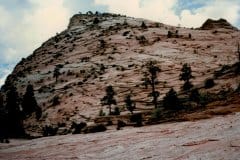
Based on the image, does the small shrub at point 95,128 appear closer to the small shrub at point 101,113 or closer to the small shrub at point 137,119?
the small shrub at point 137,119

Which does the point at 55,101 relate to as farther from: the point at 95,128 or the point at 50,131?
the point at 95,128

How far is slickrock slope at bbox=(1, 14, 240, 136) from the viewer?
89.4 m

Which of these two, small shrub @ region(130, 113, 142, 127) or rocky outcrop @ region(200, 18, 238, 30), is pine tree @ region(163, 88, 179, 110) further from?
rocky outcrop @ region(200, 18, 238, 30)

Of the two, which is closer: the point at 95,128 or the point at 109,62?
the point at 95,128

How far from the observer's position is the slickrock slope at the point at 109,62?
293 feet

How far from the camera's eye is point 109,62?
10944cm

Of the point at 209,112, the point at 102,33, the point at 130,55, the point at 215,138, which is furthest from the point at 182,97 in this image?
the point at 102,33

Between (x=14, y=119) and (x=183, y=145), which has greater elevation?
(x=14, y=119)

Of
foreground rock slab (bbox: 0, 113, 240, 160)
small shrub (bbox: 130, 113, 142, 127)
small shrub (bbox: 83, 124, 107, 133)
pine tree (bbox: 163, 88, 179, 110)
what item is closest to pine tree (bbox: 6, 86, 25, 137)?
small shrub (bbox: 83, 124, 107, 133)

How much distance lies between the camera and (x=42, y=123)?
88.1m

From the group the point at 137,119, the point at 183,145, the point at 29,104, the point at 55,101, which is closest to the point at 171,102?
the point at 137,119

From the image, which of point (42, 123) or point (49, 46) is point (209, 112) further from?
point (49, 46)

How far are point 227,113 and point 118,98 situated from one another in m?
45.4

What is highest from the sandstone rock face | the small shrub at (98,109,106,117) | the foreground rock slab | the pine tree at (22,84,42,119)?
the sandstone rock face
